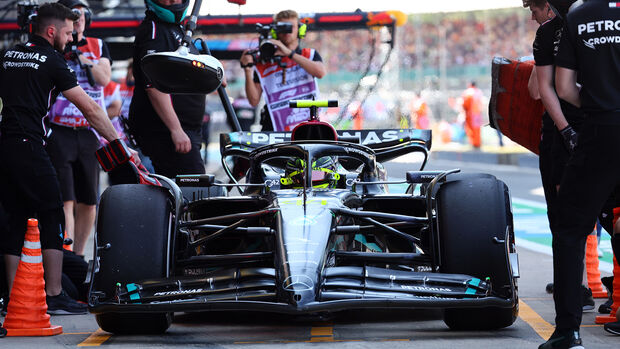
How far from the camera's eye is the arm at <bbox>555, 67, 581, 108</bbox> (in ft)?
16.7

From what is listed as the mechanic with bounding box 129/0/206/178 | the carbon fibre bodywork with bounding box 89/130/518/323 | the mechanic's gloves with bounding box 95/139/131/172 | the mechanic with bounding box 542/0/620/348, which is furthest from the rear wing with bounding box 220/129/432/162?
the mechanic with bounding box 542/0/620/348

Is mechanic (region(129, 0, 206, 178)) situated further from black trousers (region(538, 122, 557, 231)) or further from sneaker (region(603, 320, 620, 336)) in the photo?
sneaker (region(603, 320, 620, 336))

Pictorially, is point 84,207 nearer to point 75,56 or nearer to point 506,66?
point 75,56

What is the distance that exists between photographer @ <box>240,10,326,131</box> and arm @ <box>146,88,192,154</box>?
1849 mm

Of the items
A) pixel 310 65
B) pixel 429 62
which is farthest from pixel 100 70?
pixel 429 62

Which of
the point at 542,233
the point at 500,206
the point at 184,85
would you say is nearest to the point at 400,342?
the point at 500,206

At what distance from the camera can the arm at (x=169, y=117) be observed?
24.4ft

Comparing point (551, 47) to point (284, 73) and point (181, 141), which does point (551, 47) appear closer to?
point (181, 141)

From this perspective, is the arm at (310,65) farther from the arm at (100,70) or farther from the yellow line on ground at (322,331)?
the yellow line on ground at (322,331)

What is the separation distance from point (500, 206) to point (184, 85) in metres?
1.85

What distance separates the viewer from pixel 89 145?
8500 millimetres

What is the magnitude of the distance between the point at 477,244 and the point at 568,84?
0.99m

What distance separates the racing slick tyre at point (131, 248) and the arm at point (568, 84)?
2.21 m

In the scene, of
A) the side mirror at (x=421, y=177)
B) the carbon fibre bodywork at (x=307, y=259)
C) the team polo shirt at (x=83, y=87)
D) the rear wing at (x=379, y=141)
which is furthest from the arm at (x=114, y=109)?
the side mirror at (x=421, y=177)
